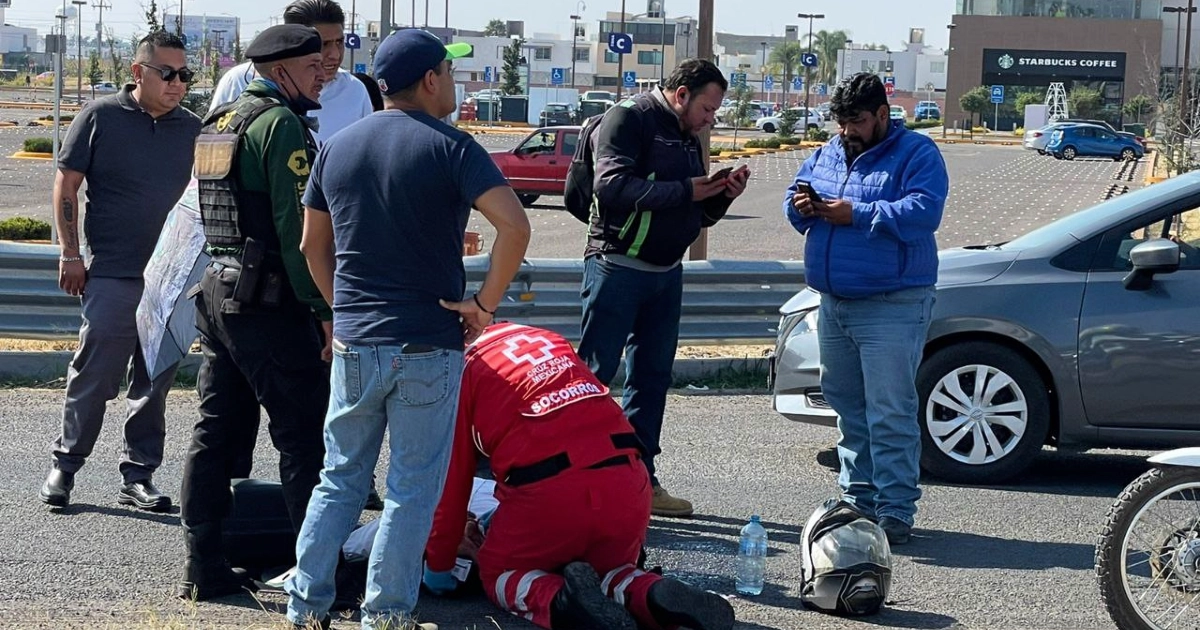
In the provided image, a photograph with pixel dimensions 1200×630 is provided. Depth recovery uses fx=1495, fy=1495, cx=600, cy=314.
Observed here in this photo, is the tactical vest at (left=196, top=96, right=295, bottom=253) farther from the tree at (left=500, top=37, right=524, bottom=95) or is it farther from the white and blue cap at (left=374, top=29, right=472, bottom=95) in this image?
the tree at (left=500, top=37, right=524, bottom=95)

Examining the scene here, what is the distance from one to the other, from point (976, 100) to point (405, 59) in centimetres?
8738

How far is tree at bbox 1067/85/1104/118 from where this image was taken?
3342 inches

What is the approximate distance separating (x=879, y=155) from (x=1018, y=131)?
89177 millimetres

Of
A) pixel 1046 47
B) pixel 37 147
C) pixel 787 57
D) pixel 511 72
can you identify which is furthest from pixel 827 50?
pixel 37 147

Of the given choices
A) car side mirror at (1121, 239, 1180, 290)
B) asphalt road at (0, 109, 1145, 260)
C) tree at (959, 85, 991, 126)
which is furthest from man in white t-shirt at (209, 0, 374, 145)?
tree at (959, 85, 991, 126)

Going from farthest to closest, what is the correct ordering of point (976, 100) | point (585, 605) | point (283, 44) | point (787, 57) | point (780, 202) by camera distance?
1. point (787, 57)
2. point (976, 100)
3. point (780, 202)
4. point (283, 44)
5. point (585, 605)

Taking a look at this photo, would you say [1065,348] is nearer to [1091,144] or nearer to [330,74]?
[330,74]

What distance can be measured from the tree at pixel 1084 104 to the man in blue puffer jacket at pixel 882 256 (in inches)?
3270

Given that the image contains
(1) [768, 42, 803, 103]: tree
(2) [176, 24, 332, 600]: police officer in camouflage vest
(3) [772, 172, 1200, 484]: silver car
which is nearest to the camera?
(2) [176, 24, 332, 600]: police officer in camouflage vest

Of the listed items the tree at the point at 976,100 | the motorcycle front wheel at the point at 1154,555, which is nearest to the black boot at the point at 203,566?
the motorcycle front wheel at the point at 1154,555

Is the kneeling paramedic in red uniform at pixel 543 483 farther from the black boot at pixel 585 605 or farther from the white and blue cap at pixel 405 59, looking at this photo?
the white and blue cap at pixel 405 59

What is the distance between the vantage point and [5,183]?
29281 millimetres

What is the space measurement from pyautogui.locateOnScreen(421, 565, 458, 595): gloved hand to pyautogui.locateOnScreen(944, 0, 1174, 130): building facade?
9188 centimetres

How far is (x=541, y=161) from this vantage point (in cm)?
2861
